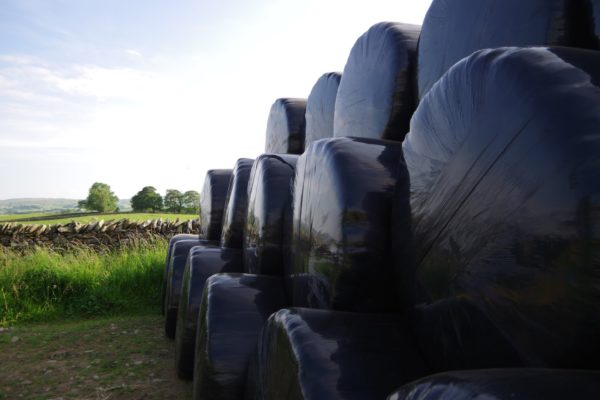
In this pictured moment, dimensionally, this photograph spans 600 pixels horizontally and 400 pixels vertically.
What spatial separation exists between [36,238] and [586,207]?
971cm

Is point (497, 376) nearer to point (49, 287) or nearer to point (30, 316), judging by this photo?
point (30, 316)

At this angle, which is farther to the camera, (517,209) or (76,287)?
(76,287)

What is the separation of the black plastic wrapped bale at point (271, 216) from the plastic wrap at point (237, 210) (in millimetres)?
431

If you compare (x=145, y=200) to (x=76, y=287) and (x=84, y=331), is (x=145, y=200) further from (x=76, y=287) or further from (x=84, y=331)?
(x=84, y=331)

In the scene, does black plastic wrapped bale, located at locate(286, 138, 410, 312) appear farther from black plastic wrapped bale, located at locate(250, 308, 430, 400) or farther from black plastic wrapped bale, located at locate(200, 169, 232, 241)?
black plastic wrapped bale, located at locate(200, 169, 232, 241)

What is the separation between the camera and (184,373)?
2.15 metres

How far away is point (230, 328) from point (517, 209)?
1.03m

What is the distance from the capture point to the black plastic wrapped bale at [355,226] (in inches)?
36.9

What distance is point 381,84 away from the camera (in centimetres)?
147

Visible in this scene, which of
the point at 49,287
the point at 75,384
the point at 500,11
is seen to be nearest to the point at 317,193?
the point at 500,11

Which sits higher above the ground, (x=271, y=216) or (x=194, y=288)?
(x=271, y=216)

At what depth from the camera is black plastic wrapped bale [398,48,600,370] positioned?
0.50 m

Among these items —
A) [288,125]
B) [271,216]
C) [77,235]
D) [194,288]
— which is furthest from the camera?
[77,235]

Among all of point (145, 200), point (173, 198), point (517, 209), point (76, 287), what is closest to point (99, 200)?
point (145, 200)
